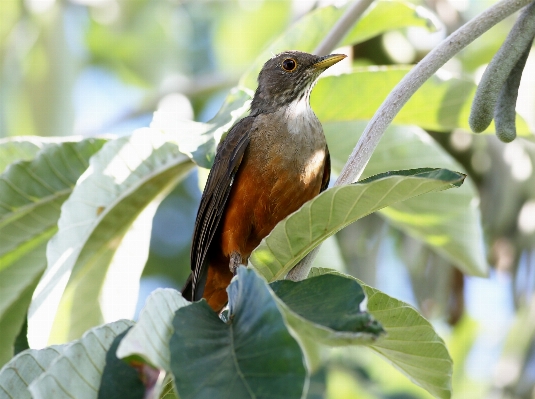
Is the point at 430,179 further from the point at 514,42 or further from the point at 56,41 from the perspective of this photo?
the point at 56,41

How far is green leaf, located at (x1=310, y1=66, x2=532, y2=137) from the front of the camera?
3.28 m

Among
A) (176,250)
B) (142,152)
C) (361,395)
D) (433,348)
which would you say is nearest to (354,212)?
(433,348)

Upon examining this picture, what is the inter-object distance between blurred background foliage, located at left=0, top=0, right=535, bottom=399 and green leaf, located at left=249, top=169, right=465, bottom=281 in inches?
45.1

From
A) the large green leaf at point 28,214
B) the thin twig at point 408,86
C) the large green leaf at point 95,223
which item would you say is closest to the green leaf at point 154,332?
the thin twig at point 408,86

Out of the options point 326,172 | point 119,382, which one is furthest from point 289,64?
point 119,382

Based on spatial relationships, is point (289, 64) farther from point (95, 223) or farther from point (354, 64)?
point (95, 223)

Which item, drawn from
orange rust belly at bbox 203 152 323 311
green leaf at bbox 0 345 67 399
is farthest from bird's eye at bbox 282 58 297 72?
green leaf at bbox 0 345 67 399

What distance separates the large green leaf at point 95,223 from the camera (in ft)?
8.69

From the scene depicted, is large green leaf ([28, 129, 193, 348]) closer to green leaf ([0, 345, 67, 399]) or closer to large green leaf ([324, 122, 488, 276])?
green leaf ([0, 345, 67, 399])

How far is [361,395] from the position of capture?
24.2 feet

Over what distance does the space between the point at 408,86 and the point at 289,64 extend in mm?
2380

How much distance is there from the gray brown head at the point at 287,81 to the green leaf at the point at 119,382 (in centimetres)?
252

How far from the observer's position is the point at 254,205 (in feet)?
12.3

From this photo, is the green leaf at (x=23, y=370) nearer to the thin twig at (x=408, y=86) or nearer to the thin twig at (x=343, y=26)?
the thin twig at (x=408, y=86)
